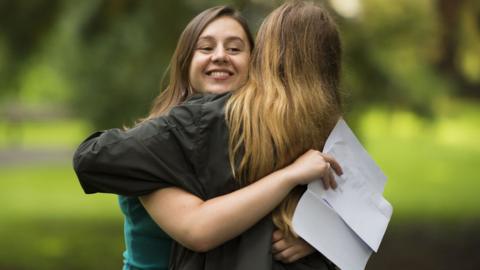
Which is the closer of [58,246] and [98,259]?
[98,259]

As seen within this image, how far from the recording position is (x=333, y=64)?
2037mm

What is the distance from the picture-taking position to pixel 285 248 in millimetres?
1906

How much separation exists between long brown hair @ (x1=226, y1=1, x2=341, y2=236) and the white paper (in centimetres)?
4

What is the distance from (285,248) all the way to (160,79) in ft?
16.2

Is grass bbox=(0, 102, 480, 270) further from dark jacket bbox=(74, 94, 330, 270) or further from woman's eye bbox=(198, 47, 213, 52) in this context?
dark jacket bbox=(74, 94, 330, 270)

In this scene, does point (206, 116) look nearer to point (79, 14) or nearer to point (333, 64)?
point (333, 64)

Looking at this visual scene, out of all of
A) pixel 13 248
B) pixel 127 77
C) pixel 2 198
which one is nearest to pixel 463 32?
pixel 127 77

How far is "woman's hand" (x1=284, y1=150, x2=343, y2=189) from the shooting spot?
187cm

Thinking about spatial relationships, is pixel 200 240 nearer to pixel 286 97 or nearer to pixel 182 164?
pixel 182 164

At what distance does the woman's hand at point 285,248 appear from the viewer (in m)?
1.91

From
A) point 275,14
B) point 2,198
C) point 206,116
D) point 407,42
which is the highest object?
point 275,14

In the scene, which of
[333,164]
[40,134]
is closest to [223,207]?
[333,164]

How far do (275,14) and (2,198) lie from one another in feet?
48.9

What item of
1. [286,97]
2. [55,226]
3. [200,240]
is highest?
[286,97]
